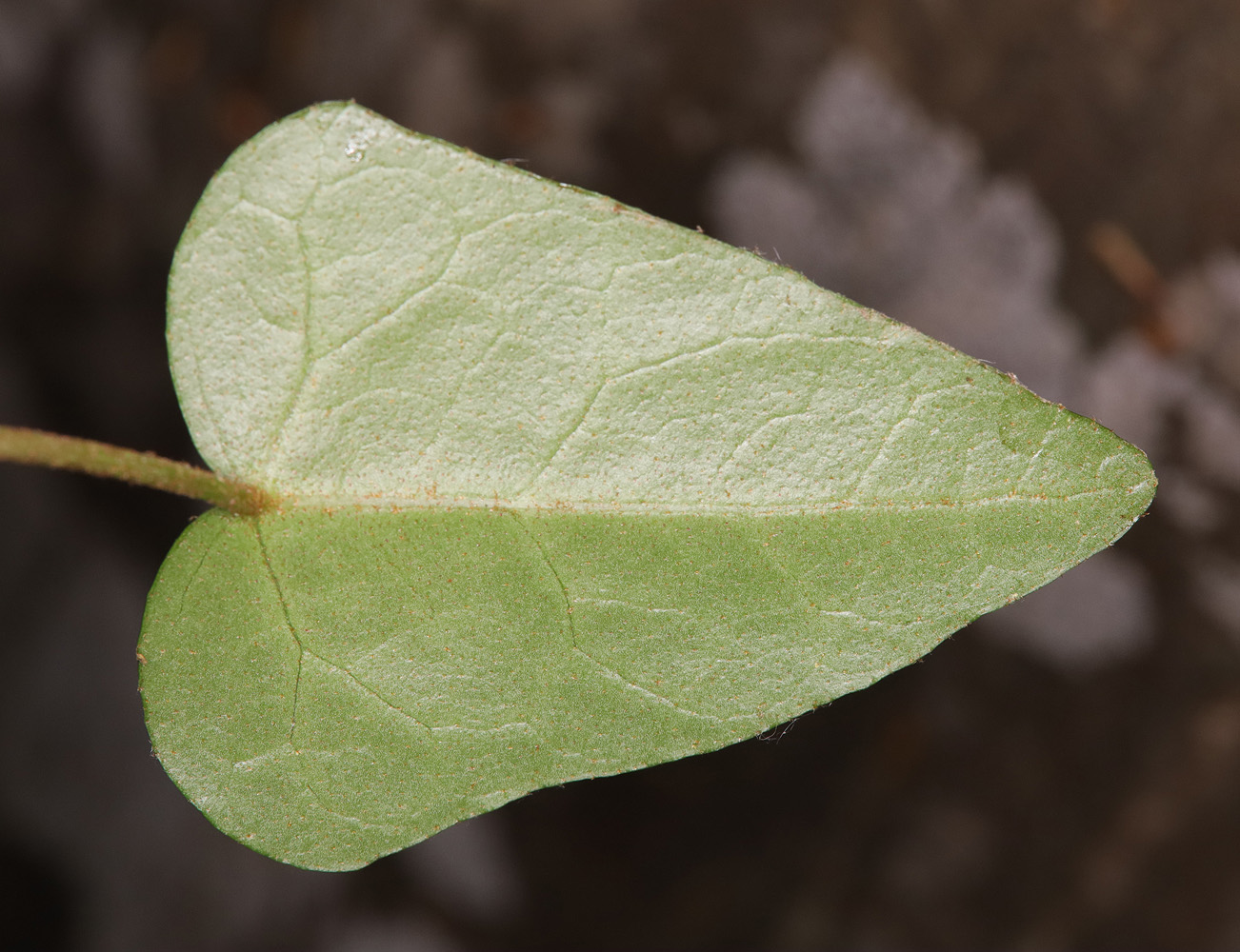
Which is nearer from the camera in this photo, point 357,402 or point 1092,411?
point 357,402

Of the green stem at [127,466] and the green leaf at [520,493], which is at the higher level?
the green leaf at [520,493]

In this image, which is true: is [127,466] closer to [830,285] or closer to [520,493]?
[520,493]

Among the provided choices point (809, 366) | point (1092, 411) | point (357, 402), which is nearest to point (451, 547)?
point (357, 402)

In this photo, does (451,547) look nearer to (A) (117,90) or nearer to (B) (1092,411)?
(B) (1092,411)

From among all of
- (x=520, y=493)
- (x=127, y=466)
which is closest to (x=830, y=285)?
(x=520, y=493)

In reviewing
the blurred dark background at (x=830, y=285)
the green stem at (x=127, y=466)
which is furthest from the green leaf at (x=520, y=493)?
the blurred dark background at (x=830, y=285)

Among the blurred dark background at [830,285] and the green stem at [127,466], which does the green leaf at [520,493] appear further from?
the blurred dark background at [830,285]
